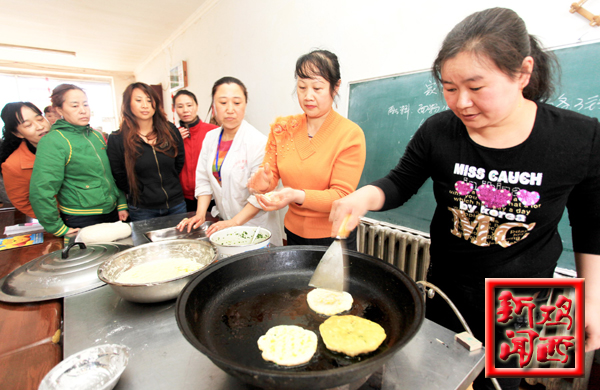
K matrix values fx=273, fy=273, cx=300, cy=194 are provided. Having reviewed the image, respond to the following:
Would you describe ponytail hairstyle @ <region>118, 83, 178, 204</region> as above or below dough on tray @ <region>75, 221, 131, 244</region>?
above

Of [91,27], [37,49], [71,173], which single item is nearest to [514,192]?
[71,173]

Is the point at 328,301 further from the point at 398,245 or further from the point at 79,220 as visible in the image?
the point at 79,220

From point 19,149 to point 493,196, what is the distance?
3.63 m

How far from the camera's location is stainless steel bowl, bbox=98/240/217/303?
→ 36.0 inches

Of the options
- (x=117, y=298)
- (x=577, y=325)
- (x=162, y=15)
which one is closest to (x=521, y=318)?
(x=577, y=325)

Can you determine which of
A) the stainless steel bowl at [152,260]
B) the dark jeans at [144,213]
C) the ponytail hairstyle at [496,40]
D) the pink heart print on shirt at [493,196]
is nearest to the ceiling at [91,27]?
the dark jeans at [144,213]

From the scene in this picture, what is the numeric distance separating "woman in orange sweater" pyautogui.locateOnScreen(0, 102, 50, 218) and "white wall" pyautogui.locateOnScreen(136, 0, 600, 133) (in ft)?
7.73

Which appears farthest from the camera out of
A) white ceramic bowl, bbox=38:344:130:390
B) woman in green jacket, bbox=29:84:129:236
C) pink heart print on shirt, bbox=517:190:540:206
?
woman in green jacket, bbox=29:84:129:236

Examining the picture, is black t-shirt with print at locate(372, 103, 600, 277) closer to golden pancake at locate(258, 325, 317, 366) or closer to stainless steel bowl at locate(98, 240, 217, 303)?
golden pancake at locate(258, 325, 317, 366)

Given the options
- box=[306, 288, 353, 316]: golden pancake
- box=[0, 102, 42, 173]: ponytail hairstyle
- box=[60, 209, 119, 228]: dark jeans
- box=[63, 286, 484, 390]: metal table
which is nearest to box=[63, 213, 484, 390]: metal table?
box=[63, 286, 484, 390]: metal table

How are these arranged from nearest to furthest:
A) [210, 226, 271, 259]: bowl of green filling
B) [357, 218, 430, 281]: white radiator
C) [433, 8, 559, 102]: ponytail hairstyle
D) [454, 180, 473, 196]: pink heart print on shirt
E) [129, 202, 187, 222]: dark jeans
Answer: [433, 8, 559, 102]: ponytail hairstyle
[454, 180, 473, 196]: pink heart print on shirt
[210, 226, 271, 259]: bowl of green filling
[357, 218, 430, 281]: white radiator
[129, 202, 187, 222]: dark jeans

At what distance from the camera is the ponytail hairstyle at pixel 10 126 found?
2.39m

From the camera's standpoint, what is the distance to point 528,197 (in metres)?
0.91

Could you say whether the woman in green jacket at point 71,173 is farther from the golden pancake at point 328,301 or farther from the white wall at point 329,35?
the white wall at point 329,35
